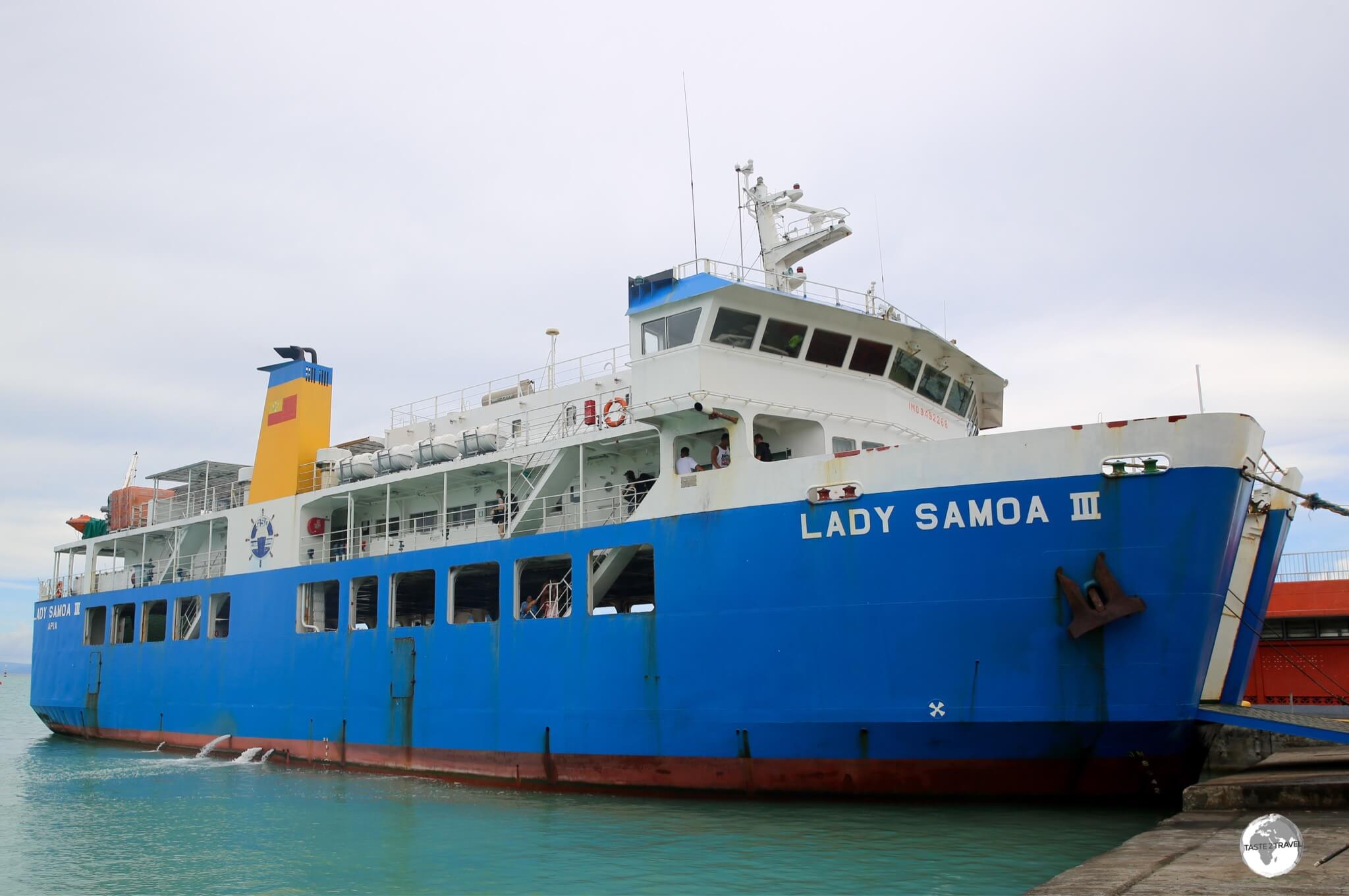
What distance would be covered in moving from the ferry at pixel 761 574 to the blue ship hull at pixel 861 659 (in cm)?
4

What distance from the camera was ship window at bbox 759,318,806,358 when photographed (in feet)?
51.3

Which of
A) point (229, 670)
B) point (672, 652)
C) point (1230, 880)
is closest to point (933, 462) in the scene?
point (672, 652)

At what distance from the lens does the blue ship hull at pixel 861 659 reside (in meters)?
12.0

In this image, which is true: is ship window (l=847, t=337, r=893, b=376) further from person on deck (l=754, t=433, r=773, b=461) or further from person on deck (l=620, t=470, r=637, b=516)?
person on deck (l=620, t=470, r=637, b=516)

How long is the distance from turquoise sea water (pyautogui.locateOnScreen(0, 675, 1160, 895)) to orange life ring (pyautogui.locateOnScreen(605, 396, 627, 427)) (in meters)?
5.74

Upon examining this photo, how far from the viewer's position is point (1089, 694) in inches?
476

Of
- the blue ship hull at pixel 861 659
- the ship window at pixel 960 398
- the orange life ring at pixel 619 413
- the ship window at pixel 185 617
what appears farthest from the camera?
the ship window at pixel 185 617

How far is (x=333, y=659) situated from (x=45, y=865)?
788cm

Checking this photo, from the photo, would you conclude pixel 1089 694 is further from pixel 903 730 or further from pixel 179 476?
pixel 179 476

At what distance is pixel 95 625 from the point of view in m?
29.5

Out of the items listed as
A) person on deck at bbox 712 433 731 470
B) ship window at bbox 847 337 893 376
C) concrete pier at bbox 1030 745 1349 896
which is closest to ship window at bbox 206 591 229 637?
person on deck at bbox 712 433 731 470

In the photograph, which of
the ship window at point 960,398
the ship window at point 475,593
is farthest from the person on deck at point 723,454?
the ship window at point 960,398

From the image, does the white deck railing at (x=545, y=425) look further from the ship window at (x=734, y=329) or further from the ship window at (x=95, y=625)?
the ship window at (x=95, y=625)

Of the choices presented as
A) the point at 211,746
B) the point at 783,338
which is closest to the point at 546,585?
the point at 783,338
